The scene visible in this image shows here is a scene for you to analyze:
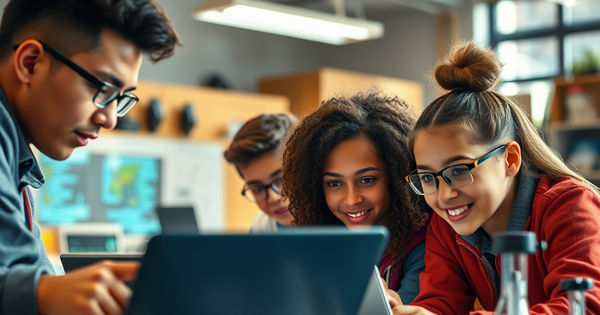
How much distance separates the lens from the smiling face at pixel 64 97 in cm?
112

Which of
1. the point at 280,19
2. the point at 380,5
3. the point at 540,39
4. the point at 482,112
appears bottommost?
the point at 482,112

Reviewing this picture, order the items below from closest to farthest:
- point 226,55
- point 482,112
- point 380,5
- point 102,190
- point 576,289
→ point 576,289
point 482,112
point 102,190
point 226,55
point 380,5

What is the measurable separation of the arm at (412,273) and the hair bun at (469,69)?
395mm

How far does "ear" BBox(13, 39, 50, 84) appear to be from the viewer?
1127 millimetres

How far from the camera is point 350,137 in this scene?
1650mm

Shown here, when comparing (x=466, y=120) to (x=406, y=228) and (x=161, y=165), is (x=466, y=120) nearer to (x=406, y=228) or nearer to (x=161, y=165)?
(x=406, y=228)

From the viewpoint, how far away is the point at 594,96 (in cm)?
538

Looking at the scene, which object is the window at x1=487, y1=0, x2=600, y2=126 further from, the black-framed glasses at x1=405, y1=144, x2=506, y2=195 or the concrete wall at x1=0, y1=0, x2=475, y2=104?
the black-framed glasses at x1=405, y1=144, x2=506, y2=195

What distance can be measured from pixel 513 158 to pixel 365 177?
0.35 m

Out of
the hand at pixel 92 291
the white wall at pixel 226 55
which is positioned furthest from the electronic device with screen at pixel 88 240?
the hand at pixel 92 291

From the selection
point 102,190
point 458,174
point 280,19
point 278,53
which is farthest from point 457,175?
point 278,53

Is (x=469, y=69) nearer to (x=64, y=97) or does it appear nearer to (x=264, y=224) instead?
(x=64, y=97)

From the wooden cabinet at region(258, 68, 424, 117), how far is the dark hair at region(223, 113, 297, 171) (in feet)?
12.6

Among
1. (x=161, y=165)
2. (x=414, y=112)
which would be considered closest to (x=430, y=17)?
(x=161, y=165)
